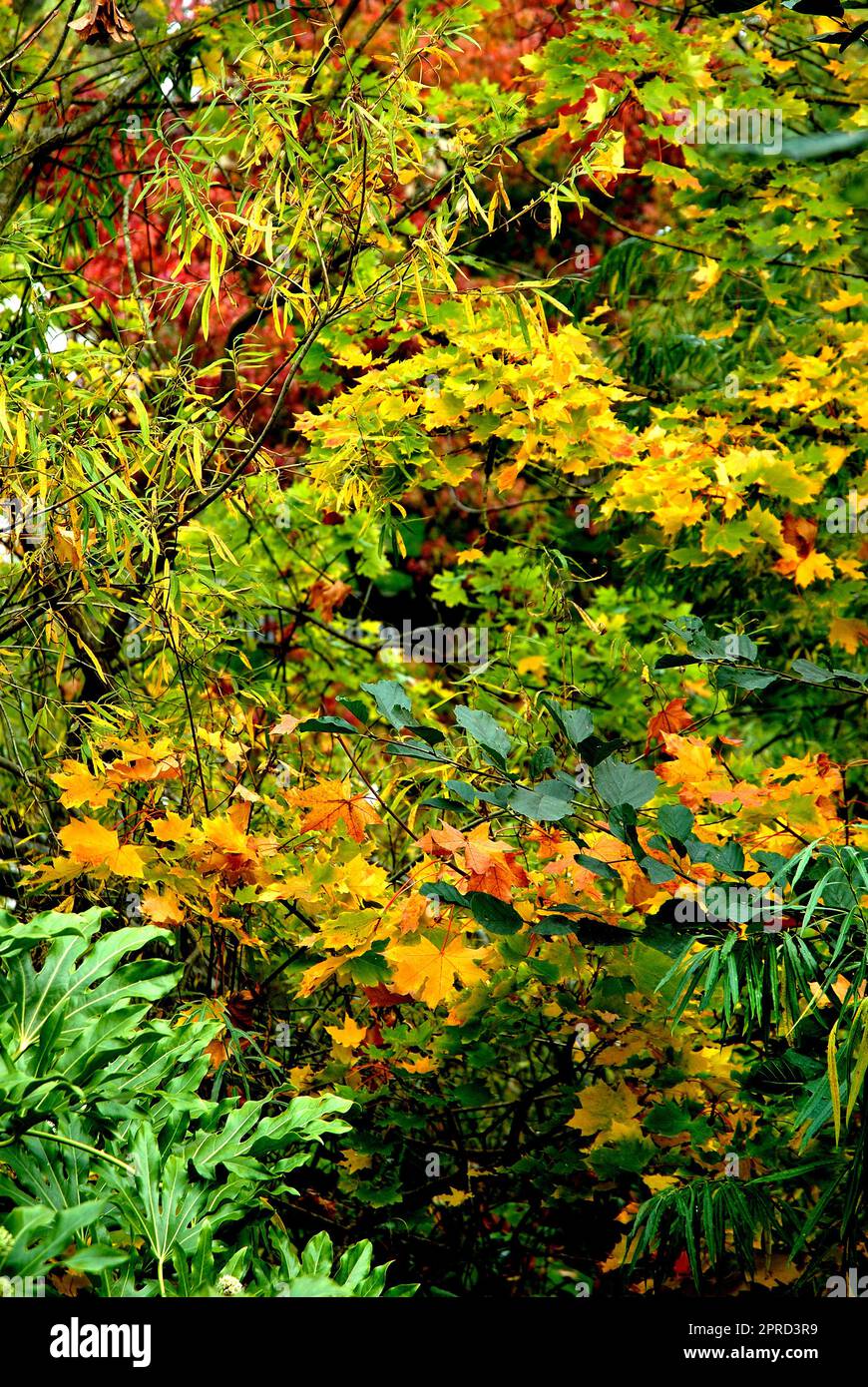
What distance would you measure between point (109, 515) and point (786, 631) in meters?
2.13

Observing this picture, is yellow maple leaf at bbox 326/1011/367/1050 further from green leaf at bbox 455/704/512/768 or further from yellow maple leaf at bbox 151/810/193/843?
green leaf at bbox 455/704/512/768

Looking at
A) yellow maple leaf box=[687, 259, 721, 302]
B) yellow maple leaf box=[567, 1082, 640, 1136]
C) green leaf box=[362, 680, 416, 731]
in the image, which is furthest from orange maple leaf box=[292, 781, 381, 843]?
yellow maple leaf box=[687, 259, 721, 302]

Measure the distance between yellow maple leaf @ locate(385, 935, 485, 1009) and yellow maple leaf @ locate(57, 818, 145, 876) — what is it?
→ 484 mm

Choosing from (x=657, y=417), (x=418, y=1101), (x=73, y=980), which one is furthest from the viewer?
(x=657, y=417)

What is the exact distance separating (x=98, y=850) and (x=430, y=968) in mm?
610

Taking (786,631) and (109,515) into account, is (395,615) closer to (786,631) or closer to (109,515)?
(786,631)

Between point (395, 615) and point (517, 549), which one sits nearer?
point (517, 549)

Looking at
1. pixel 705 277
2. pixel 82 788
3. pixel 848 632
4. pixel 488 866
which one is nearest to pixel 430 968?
pixel 488 866

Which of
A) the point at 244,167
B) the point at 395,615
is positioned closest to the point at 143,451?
the point at 244,167

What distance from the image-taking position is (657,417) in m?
3.12

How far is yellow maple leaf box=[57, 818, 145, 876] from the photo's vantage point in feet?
6.67

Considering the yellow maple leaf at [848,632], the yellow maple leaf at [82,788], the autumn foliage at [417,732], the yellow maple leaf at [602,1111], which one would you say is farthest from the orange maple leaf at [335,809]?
the yellow maple leaf at [848,632]

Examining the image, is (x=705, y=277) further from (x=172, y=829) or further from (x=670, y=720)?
(x=172, y=829)

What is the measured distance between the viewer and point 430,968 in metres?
1.84
